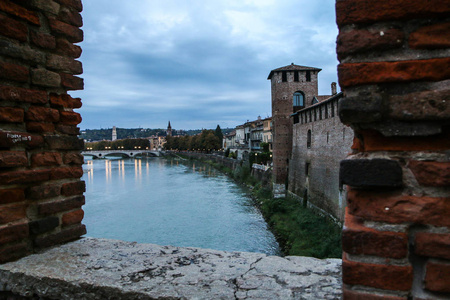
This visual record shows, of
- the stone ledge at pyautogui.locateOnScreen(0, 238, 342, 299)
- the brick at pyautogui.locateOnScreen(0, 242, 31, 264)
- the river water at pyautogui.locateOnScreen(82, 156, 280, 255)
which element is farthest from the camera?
the river water at pyautogui.locateOnScreen(82, 156, 280, 255)

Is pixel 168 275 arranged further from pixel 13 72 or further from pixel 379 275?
pixel 13 72

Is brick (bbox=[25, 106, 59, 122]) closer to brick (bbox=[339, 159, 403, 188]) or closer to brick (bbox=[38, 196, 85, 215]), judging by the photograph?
brick (bbox=[38, 196, 85, 215])

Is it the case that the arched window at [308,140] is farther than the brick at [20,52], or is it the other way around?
the arched window at [308,140]

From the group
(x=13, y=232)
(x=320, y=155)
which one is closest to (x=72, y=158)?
(x=13, y=232)

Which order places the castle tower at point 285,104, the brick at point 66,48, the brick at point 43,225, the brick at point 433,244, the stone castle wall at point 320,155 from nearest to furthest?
the brick at point 433,244
the brick at point 43,225
the brick at point 66,48
the stone castle wall at point 320,155
the castle tower at point 285,104

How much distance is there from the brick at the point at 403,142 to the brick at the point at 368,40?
274 millimetres

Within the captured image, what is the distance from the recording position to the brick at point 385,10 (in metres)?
1.04

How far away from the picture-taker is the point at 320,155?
51.9 ft

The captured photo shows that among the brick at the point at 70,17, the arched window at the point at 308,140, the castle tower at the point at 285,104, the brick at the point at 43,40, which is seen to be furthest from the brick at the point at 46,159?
the castle tower at the point at 285,104

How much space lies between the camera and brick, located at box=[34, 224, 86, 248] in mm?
2105

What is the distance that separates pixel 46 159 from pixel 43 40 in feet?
2.54

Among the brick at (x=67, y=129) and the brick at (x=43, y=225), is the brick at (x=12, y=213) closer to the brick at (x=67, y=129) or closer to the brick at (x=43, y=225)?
the brick at (x=43, y=225)

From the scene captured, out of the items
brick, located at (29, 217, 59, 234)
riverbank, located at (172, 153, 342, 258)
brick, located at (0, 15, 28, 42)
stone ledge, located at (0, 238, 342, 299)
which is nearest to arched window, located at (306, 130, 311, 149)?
riverbank, located at (172, 153, 342, 258)

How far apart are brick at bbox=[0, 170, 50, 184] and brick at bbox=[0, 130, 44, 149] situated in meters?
0.16
